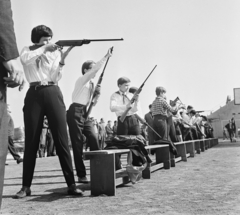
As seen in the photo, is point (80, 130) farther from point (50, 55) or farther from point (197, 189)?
point (197, 189)

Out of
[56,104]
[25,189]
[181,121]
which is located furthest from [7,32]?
[181,121]

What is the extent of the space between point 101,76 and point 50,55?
73.8 inches

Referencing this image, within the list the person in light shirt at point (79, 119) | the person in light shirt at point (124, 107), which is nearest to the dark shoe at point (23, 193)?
the person in light shirt at point (79, 119)

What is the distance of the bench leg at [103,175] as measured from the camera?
170 inches

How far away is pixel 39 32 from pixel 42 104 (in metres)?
0.93

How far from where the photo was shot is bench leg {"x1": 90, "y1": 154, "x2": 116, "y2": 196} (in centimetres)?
432

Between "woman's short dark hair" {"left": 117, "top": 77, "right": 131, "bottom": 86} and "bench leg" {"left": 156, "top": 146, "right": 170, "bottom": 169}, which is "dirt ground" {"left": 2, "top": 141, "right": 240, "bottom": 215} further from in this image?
"bench leg" {"left": 156, "top": 146, "right": 170, "bottom": 169}

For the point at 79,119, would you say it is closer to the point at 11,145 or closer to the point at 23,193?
the point at 23,193

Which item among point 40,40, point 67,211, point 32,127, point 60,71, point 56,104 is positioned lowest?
point 67,211

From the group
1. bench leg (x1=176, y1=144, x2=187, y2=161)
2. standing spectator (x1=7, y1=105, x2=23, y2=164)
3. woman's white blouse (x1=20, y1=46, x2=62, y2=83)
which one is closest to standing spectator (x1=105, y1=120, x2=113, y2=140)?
standing spectator (x1=7, y1=105, x2=23, y2=164)

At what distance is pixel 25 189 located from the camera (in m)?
4.34

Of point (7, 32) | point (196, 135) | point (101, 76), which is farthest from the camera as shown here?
point (196, 135)

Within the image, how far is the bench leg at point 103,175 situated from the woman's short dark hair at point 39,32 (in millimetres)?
1651

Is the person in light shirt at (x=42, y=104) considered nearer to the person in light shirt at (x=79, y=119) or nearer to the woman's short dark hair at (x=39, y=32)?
the woman's short dark hair at (x=39, y=32)
